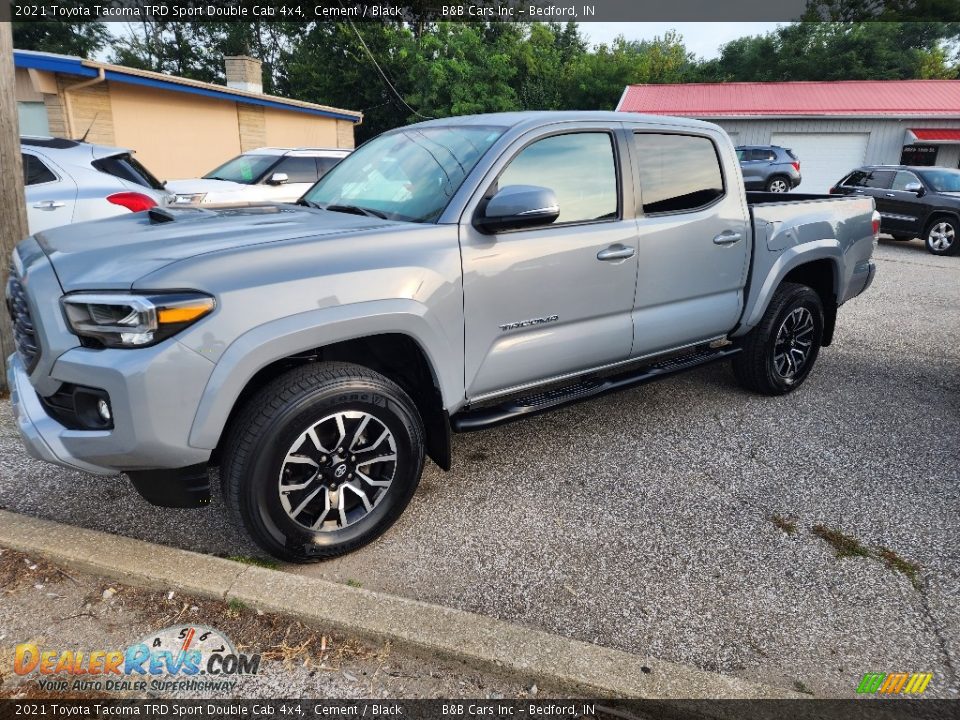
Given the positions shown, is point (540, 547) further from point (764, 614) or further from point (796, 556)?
point (796, 556)

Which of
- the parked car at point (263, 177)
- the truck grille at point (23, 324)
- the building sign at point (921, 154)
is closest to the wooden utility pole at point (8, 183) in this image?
the truck grille at point (23, 324)

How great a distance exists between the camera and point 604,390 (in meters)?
3.64

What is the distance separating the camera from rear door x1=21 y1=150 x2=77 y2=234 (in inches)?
239

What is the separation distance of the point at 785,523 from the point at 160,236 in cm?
313

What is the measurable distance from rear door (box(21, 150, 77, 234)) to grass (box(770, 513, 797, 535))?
6.28 meters

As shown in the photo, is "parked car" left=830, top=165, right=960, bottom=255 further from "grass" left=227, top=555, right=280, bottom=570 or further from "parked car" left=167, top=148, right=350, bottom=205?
"grass" left=227, top=555, right=280, bottom=570

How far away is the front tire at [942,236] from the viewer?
12.6 metres

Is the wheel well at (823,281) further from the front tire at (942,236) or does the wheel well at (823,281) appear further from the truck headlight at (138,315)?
the front tire at (942,236)

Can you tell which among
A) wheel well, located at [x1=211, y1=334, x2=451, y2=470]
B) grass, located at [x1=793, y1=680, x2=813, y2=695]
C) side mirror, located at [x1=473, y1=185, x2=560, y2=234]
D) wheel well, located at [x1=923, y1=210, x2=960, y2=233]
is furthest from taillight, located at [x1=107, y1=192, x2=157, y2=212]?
wheel well, located at [x1=923, y1=210, x2=960, y2=233]

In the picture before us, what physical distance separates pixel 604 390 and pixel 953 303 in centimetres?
734

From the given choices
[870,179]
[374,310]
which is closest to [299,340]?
[374,310]

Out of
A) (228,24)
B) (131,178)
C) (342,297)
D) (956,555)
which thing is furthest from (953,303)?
(228,24)

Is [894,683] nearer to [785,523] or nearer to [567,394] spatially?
[785,523]

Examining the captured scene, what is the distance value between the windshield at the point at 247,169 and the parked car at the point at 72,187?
11.2 feet
